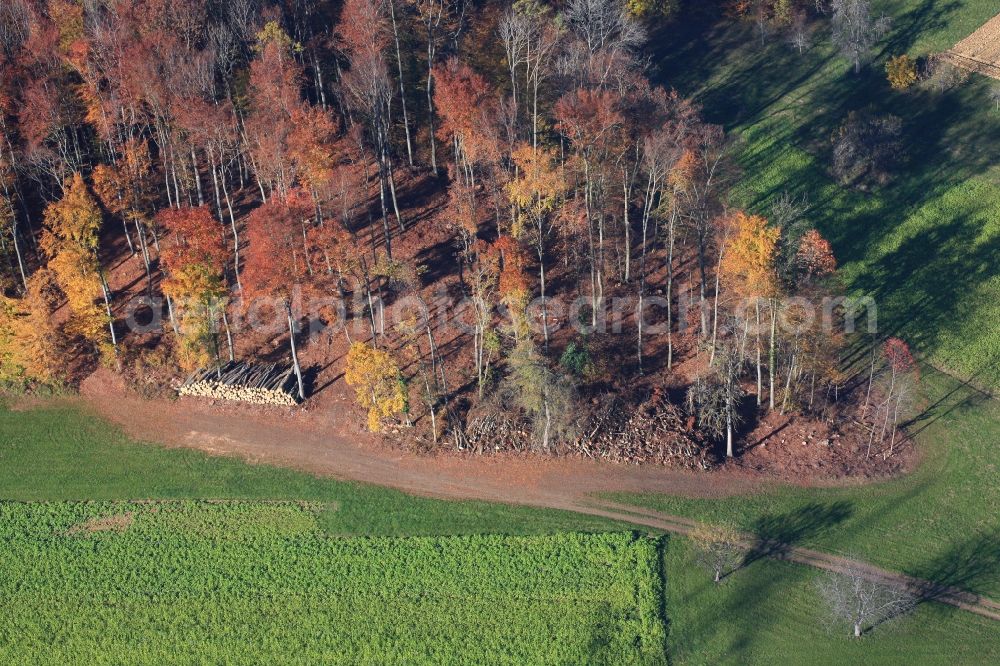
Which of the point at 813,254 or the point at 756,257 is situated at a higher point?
the point at 756,257

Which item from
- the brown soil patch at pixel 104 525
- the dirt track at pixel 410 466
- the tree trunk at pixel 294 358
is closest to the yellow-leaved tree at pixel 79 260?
the dirt track at pixel 410 466

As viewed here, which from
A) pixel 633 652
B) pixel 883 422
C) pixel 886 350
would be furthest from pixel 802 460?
pixel 633 652

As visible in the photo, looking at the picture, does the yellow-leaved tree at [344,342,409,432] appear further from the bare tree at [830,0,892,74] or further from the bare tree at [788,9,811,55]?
the bare tree at [830,0,892,74]

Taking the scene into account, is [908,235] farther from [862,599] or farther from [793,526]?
[862,599]

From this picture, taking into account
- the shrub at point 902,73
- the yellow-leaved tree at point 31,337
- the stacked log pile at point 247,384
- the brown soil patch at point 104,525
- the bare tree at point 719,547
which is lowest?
the bare tree at point 719,547

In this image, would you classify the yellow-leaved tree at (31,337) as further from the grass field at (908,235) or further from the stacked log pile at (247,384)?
the grass field at (908,235)

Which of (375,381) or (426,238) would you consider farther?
(426,238)

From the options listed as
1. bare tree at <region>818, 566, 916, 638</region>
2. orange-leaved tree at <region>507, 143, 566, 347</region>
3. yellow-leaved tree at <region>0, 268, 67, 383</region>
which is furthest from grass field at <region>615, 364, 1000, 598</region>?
yellow-leaved tree at <region>0, 268, 67, 383</region>

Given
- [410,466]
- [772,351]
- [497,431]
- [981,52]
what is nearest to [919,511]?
[772,351]
